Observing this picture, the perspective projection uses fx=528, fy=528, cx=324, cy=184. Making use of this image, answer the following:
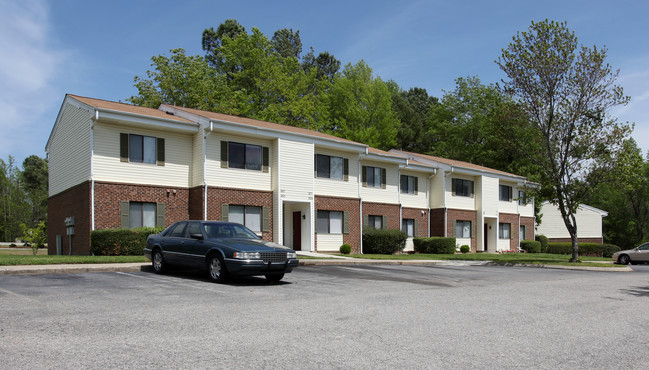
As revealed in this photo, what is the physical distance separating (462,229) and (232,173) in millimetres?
20043

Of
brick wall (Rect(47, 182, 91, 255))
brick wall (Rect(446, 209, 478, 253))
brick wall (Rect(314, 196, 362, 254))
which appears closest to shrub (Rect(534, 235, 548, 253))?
brick wall (Rect(446, 209, 478, 253))

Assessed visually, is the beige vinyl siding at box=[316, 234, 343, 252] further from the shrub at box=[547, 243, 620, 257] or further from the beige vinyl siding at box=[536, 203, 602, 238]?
the beige vinyl siding at box=[536, 203, 602, 238]

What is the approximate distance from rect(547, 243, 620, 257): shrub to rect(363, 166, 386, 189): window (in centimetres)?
2122

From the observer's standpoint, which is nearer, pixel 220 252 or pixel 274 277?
pixel 220 252

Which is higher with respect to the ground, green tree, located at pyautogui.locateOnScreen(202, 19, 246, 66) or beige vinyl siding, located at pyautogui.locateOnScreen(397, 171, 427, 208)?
green tree, located at pyautogui.locateOnScreen(202, 19, 246, 66)

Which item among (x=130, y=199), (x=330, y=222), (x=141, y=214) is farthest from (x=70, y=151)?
(x=330, y=222)

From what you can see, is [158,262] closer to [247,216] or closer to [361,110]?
[247,216]

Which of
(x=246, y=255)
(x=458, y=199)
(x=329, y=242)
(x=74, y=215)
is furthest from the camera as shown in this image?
(x=458, y=199)

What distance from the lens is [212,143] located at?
24.2m

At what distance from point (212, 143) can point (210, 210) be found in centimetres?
310

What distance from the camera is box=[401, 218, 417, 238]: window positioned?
35250 millimetres

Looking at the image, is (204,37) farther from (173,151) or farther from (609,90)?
(609,90)

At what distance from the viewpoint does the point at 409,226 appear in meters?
35.6

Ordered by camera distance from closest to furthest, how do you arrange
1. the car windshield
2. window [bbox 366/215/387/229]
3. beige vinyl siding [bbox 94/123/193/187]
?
the car windshield → beige vinyl siding [bbox 94/123/193/187] → window [bbox 366/215/387/229]
